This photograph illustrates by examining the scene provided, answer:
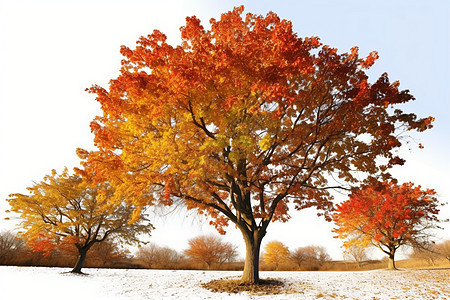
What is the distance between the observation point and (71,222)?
1709 centimetres

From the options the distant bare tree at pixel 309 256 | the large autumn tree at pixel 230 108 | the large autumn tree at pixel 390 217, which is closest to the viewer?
the large autumn tree at pixel 230 108

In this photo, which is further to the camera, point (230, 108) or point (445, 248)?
point (445, 248)

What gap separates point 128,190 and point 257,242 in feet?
20.5

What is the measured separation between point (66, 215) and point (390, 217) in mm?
26580

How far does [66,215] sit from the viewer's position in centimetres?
1827

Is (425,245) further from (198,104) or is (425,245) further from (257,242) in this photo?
(198,104)

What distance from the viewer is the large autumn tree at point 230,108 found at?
8727 mm

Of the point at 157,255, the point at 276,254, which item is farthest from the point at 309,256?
the point at 157,255

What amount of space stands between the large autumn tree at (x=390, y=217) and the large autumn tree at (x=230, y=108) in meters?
13.2

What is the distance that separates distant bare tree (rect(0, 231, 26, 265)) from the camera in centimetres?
2396

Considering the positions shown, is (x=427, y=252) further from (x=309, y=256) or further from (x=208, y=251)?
(x=208, y=251)

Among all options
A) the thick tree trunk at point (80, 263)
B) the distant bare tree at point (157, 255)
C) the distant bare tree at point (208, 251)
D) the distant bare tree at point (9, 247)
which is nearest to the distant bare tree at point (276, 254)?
the distant bare tree at point (208, 251)

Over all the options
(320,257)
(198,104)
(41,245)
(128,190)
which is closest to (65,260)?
(41,245)

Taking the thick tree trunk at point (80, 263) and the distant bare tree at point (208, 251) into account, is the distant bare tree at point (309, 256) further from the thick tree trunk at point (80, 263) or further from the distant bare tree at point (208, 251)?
the thick tree trunk at point (80, 263)
